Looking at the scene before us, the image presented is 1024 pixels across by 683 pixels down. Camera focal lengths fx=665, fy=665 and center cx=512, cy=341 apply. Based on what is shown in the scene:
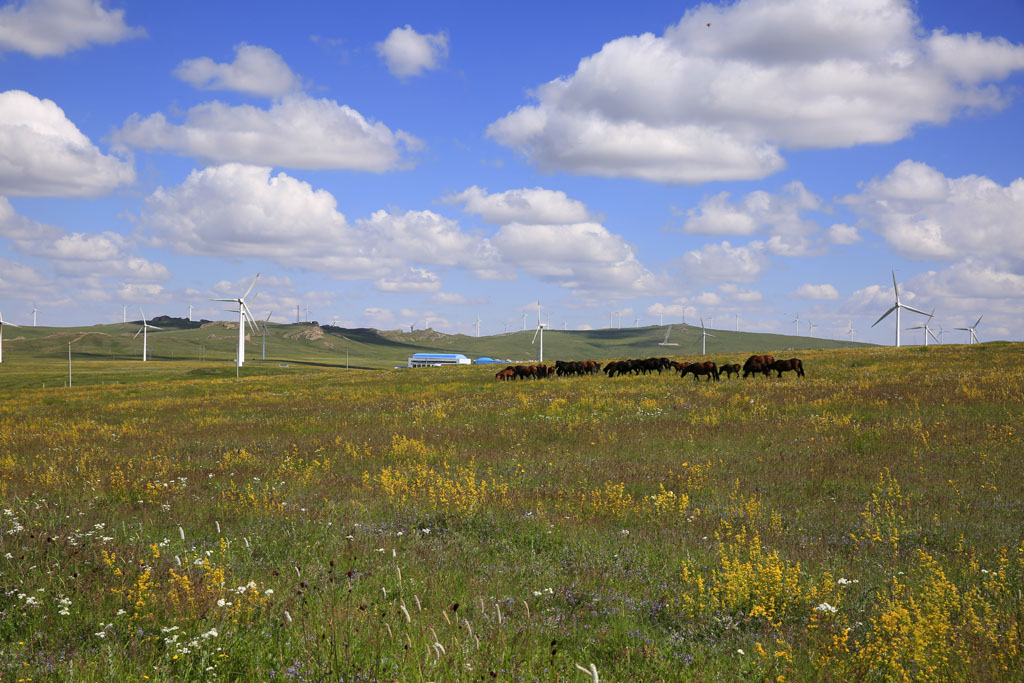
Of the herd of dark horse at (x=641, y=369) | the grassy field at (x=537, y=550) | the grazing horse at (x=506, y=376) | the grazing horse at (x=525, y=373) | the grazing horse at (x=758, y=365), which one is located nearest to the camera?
the grassy field at (x=537, y=550)

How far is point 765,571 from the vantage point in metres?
8.38

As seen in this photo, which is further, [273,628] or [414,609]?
[414,609]

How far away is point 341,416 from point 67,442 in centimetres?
1050

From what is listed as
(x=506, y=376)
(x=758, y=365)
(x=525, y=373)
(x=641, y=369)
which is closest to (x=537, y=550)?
(x=758, y=365)

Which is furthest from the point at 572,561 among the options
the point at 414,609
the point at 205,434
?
the point at 205,434

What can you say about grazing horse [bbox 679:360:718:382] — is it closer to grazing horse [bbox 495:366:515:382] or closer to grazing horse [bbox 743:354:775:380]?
grazing horse [bbox 743:354:775:380]

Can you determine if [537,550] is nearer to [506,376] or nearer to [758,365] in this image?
[758,365]

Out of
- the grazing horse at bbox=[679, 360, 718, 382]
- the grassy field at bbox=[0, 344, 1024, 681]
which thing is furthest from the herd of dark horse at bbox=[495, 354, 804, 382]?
the grassy field at bbox=[0, 344, 1024, 681]

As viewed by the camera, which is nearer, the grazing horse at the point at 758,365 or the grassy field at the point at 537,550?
the grassy field at the point at 537,550

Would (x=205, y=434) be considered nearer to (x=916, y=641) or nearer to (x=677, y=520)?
(x=677, y=520)

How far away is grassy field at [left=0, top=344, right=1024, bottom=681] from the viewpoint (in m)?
6.38

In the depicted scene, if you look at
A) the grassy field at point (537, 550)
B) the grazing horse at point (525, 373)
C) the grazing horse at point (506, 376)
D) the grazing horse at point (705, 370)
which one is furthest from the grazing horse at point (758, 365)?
the grazing horse at point (506, 376)

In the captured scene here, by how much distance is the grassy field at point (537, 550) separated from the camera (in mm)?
6375

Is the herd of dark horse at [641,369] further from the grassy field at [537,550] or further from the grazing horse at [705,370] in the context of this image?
the grassy field at [537,550]
